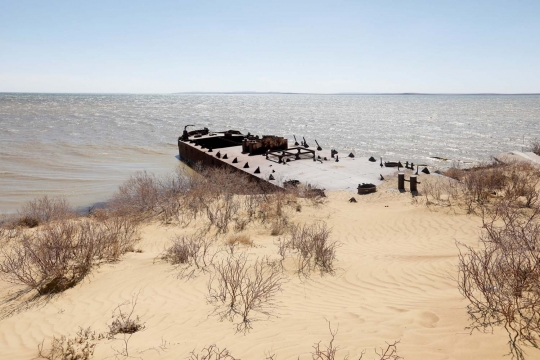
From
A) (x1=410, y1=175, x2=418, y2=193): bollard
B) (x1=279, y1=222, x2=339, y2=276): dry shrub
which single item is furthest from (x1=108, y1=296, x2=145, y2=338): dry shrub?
(x1=410, y1=175, x2=418, y2=193): bollard

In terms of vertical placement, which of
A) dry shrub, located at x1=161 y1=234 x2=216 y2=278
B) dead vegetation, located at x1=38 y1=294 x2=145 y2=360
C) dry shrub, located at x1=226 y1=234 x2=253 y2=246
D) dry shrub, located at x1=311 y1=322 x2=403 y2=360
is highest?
dry shrub, located at x1=311 y1=322 x2=403 y2=360

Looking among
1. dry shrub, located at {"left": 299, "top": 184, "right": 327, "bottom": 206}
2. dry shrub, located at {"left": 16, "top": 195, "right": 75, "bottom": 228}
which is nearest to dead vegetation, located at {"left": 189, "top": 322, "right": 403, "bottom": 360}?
dry shrub, located at {"left": 299, "top": 184, "right": 327, "bottom": 206}

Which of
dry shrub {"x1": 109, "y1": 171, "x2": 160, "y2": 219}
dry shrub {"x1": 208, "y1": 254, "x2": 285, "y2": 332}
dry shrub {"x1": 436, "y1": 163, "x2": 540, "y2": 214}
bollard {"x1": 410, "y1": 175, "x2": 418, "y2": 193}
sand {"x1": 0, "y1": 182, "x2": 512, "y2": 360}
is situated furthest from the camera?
bollard {"x1": 410, "y1": 175, "x2": 418, "y2": 193}

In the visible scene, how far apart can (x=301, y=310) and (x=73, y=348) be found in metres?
2.75

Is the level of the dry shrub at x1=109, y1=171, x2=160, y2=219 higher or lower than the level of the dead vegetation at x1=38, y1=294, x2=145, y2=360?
lower

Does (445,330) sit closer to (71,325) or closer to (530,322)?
(530,322)

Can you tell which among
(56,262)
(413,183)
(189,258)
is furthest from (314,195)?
(56,262)

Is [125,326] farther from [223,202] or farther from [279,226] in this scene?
[223,202]

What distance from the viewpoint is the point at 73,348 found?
162 inches

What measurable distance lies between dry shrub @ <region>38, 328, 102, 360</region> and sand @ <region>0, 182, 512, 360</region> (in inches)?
5.4

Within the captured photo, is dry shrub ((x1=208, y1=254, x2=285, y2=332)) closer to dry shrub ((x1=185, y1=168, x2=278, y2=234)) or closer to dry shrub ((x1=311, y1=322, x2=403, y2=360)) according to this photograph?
dry shrub ((x1=311, y1=322, x2=403, y2=360))

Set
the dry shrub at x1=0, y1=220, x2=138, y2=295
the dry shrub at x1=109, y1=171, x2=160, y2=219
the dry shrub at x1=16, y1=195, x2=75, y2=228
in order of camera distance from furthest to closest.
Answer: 1. the dry shrub at x1=109, y1=171, x2=160, y2=219
2. the dry shrub at x1=16, y1=195, x2=75, y2=228
3. the dry shrub at x1=0, y1=220, x2=138, y2=295

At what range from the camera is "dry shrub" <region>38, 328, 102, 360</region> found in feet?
13.0

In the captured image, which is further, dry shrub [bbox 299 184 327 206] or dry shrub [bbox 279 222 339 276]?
dry shrub [bbox 299 184 327 206]
